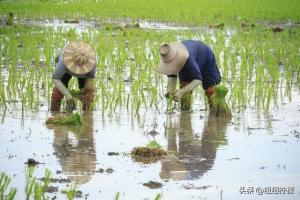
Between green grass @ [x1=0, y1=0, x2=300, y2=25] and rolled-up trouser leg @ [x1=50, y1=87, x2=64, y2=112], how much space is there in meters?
10.2

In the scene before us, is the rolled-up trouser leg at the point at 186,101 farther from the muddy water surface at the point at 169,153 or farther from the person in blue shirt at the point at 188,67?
the muddy water surface at the point at 169,153

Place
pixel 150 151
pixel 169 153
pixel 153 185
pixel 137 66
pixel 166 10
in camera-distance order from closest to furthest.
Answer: pixel 153 185 < pixel 150 151 < pixel 169 153 < pixel 137 66 < pixel 166 10

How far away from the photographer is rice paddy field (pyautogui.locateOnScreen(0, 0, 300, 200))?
5.12 meters

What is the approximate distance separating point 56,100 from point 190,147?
6.42 ft

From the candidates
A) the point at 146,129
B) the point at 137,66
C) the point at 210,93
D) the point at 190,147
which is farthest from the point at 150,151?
the point at 137,66

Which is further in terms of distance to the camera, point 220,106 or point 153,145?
point 220,106

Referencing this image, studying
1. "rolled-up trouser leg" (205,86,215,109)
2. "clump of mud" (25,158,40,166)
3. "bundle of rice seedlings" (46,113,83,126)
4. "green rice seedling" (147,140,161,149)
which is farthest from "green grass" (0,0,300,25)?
"clump of mud" (25,158,40,166)

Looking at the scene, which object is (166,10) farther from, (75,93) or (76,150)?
(76,150)

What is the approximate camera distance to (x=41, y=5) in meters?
20.6

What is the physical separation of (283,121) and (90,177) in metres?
2.77

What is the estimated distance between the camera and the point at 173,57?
726 cm

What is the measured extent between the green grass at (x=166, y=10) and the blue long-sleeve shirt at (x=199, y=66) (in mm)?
9902

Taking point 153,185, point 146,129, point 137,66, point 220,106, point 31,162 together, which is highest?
point 137,66

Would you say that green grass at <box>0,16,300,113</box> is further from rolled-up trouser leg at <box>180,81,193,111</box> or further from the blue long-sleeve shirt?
the blue long-sleeve shirt
